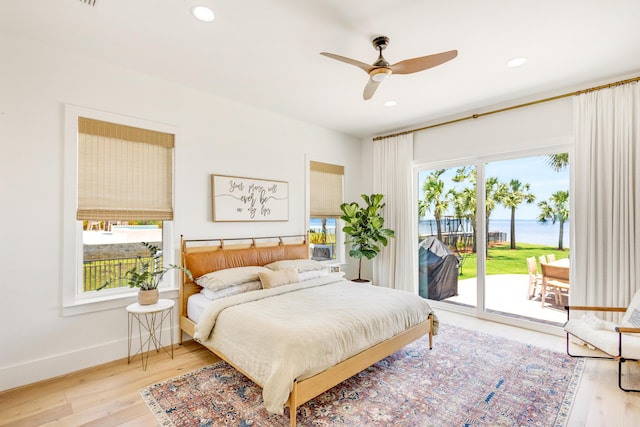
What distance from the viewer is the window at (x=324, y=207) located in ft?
16.6

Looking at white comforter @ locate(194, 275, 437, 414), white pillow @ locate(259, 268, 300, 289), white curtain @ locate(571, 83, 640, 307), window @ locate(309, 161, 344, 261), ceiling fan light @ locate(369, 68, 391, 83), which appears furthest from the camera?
window @ locate(309, 161, 344, 261)

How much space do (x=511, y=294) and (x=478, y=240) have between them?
809 millimetres

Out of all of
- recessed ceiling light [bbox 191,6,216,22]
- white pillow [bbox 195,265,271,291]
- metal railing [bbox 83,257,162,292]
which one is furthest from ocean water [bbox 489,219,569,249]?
metal railing [bbox 83,257,162,292]

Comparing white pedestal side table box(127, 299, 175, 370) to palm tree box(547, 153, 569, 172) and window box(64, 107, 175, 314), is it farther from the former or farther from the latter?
palm tree box(547, 153, 569, 172)

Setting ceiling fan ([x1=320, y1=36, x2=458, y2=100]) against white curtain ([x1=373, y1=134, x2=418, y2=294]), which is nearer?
ceiling fan ([x1=320, y1=36, x2=458, y2=100])

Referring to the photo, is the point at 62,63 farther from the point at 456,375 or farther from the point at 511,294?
the point at 511,294

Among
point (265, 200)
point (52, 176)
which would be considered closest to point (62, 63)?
point (52, 176)

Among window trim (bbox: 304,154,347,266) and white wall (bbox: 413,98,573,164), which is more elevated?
white wall (bbox: 413,98,573,164)

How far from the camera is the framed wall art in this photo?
12.5 feet

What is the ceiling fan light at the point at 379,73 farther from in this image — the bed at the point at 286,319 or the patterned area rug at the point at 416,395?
the patterned area rug at the point at 416,395

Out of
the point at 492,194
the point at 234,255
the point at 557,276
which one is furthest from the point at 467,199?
the point at 234,255

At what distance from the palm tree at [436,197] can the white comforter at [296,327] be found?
200cm

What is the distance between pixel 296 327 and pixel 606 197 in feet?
11.5

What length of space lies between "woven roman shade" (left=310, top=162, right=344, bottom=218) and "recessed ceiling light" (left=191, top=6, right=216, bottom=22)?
2829mm
